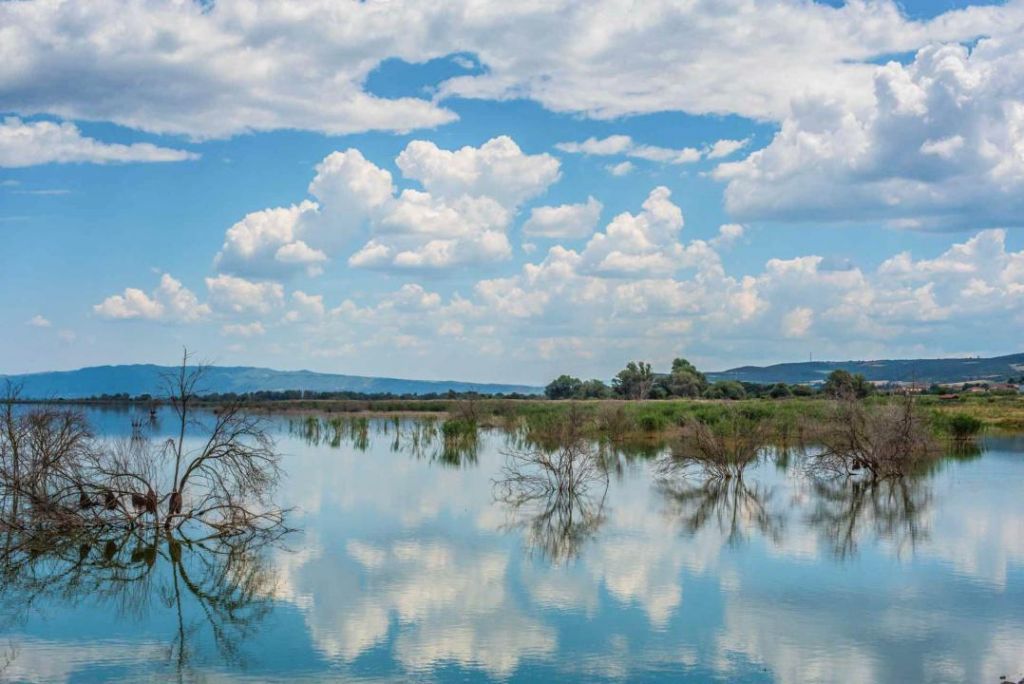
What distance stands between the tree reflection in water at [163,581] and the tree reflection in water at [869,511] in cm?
1240

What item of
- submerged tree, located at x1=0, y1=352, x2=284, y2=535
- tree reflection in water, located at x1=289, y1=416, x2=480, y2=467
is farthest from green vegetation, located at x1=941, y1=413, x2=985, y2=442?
submerged tree, located at x1=0, y1=352, x2=284, y2=535

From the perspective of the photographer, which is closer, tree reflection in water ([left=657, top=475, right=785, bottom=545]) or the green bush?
tree reflection in water ([left=657, top=475, right=785, bottom=545])

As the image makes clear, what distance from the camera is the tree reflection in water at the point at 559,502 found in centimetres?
2258

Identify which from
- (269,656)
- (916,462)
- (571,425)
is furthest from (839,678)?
(916,462)

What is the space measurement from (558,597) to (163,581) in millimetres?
7568

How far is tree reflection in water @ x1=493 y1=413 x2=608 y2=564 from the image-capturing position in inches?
889

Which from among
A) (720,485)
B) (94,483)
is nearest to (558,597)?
(94,483)

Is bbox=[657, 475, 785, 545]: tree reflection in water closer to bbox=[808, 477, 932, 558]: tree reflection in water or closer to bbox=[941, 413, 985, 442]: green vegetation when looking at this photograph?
bbox=[808, 477, 932, 558]: tree reflection in water

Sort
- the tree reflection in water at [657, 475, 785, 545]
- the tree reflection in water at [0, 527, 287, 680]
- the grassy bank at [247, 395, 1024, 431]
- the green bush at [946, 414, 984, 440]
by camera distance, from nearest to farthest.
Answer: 1. the tree reflection in water at [0, 527, 287, 680]
2. the tree reflection in water at [657, 475, 785, 545]
3. the grassy bank at [247, 395, 1024, 431]
4. the green bush at [946, 414, 984, 440]

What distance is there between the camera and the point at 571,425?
98.3 feet

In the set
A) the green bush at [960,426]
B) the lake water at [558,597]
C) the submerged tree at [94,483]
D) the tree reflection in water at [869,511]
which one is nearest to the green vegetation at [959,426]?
the green bush at [960,426]

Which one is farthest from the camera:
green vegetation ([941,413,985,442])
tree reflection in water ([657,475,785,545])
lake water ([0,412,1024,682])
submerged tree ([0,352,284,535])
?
green vegetation ([941,413,985,442])

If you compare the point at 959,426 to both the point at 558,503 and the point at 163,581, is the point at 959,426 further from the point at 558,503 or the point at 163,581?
the point at 163,581

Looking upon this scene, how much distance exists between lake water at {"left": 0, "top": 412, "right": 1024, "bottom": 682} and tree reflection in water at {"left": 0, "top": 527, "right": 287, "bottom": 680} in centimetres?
7
